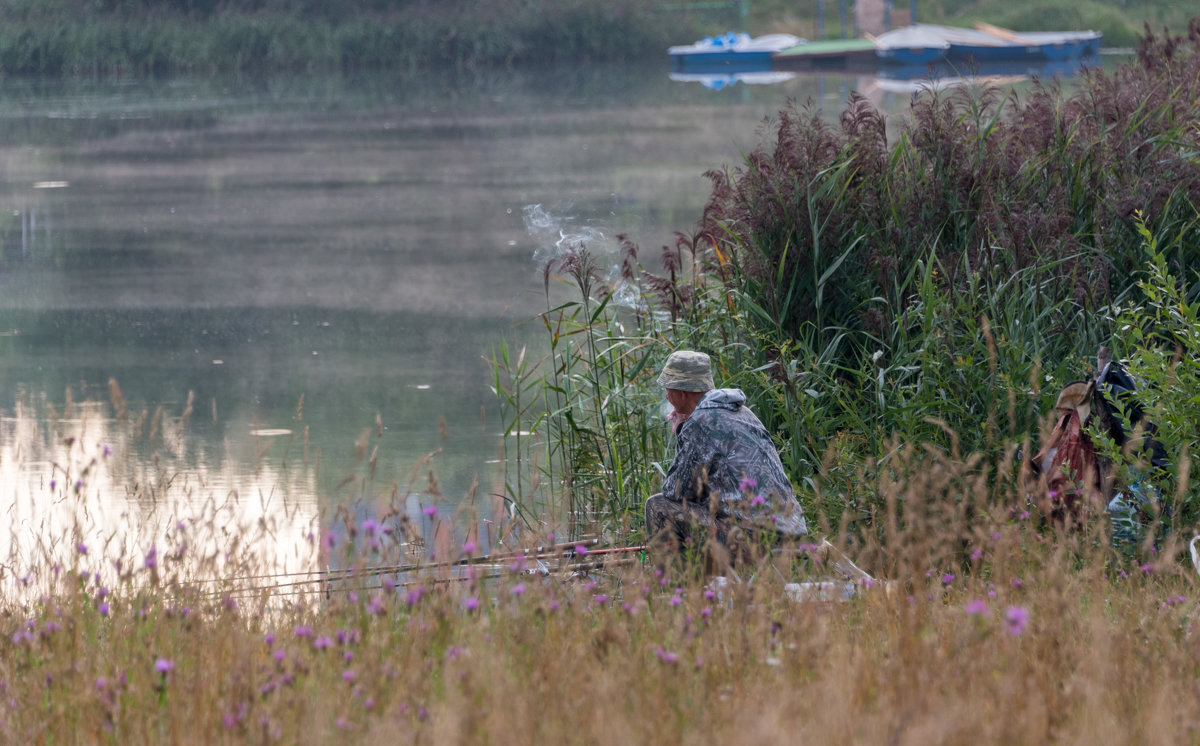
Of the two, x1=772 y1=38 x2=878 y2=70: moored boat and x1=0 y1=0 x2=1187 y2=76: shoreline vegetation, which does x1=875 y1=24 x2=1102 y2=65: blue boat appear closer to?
x1=772 y1=38 x2=878 y2=70: moored boat

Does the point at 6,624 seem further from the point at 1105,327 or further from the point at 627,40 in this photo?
the point at 627,40

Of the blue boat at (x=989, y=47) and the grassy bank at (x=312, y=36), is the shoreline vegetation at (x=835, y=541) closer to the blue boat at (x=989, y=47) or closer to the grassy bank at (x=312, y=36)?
the blue boat at (x=989, y=47)

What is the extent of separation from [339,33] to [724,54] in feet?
44.9

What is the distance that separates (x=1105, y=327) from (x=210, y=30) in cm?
4591

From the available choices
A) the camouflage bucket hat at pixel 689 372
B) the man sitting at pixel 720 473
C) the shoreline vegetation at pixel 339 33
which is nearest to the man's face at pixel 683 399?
the camouflage bucket hat at pixel 689 372

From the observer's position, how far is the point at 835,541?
5.48 m

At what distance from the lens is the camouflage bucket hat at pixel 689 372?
5.24m

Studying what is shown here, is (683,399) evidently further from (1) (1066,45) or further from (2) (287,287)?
(1) (1066,45)

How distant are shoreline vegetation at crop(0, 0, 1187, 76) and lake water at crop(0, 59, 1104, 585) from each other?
12692 mm

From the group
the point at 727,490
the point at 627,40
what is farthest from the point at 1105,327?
the point at 627,40

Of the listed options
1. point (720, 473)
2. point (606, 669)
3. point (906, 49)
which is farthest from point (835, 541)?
point (906, 49)

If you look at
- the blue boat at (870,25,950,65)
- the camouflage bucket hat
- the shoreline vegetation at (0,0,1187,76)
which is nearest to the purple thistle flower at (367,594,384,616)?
the camouflage bucket hat

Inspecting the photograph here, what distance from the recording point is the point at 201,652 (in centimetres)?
315

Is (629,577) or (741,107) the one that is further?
(741,107)
